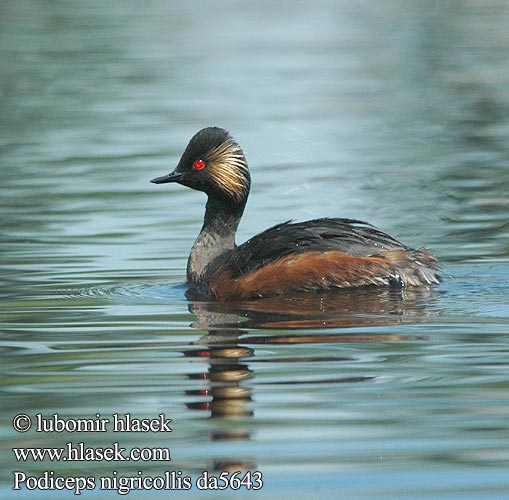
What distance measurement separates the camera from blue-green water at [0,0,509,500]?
6215 mm

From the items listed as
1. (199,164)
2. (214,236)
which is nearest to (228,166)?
(199,164)

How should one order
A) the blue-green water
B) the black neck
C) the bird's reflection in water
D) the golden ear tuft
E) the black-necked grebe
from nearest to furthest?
the blue-green water, the bird's reflection in water, the black-necked grebe, the black neck, the golden ear tuft

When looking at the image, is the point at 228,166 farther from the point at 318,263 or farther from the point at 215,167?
the point at 318,263

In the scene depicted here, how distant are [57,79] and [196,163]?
44.5 ft

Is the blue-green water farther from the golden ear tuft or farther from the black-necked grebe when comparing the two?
the golden ear tuft

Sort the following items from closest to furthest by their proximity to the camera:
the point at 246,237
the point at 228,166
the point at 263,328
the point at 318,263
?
1. the point at 263,328
2. the point at 318,263
3. the point at 228,166
4. the point at 246,237

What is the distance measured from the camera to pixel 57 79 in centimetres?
2416

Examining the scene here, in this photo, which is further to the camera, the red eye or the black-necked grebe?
the red eye

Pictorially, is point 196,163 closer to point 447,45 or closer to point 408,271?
point 408,271

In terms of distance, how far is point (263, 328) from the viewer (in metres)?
8.80

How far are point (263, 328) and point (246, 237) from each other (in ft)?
13.3

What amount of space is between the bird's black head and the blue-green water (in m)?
0.73

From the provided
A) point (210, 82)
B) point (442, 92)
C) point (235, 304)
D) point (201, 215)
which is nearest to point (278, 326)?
point (235, 304)

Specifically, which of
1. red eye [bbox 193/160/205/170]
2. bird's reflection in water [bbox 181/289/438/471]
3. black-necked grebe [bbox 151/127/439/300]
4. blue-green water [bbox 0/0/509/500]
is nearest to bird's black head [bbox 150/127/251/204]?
red eye [bbox 193/160/205/170]
